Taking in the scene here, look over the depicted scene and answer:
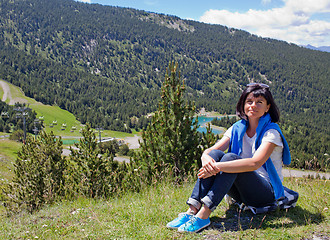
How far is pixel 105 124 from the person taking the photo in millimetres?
160375

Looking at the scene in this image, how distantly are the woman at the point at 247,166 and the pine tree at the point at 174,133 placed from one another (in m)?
4.75

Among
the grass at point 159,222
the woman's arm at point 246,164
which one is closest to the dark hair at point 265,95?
the woman's arm at point 246,164

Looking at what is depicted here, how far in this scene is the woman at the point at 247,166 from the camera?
3824 millimetres

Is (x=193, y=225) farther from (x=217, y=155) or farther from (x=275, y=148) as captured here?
(x=275, y=148)

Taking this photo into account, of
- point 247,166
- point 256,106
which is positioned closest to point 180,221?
point 247,166

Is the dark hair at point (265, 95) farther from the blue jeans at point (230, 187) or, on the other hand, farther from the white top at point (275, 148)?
the blue jeans at point (230, 187)

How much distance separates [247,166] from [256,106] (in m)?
0.97

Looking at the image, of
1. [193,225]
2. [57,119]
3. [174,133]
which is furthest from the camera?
[57,119]

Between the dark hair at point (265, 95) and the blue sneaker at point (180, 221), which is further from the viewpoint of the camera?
the dark hair at point (265, 95)

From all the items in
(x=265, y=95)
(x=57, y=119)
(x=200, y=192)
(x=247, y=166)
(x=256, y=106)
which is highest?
(x=265, y=95)

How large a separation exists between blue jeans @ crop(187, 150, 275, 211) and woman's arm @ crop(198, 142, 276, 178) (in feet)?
0.44

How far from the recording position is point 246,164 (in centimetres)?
381

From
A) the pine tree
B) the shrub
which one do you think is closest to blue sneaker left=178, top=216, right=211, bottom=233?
the pine tree

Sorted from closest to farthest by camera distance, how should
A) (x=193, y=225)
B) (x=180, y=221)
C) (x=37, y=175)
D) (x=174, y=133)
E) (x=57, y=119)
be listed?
(x=193, y=225)
(x=180, y=221)
(x=174, y=133)
(x=37, y=175)
(x=57, y=119)
